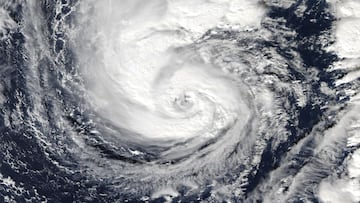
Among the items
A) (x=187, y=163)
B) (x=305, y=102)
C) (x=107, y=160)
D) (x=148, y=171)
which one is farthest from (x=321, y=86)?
(x=107, y=160)

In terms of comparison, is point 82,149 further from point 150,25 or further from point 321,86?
point 321,86

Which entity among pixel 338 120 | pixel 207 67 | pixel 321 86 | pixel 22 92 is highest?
pixel 22 92

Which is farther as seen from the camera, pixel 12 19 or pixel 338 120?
pixel 12 19

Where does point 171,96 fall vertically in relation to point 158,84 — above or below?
below

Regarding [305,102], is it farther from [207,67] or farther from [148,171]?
[148,171]

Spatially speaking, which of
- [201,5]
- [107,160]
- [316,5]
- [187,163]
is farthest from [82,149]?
[316,5]

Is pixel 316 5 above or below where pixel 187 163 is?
above
